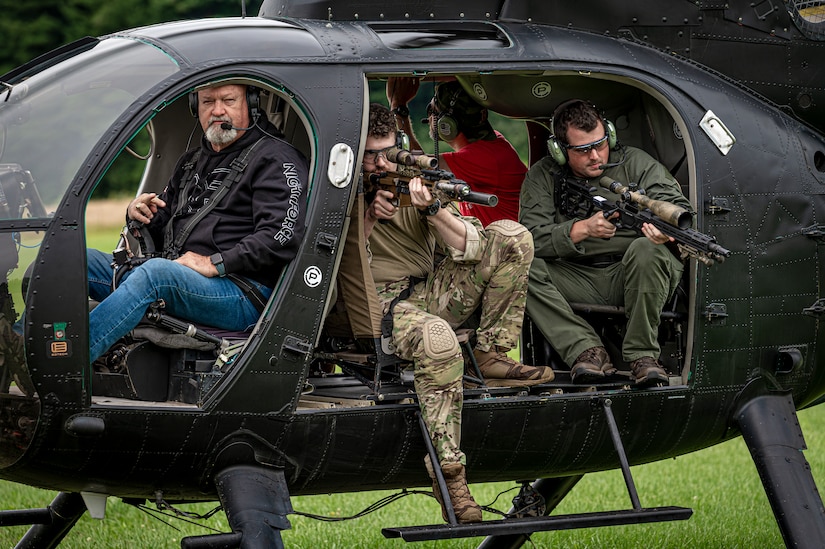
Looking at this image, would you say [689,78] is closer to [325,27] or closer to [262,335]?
[325,27]

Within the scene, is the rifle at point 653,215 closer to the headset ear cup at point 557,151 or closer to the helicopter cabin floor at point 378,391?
the headset ear cup at point 557,151

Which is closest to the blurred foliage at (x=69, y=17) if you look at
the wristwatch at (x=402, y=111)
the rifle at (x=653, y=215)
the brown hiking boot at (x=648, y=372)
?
the wristwatch at (x=402, y=111)

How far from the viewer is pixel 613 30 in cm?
651

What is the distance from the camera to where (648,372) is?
6.07 metres

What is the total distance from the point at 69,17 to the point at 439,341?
35671 mm

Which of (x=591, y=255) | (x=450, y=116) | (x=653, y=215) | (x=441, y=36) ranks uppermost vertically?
(x=441, y=36)

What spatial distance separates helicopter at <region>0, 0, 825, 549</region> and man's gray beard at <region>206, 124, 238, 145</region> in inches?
12.5

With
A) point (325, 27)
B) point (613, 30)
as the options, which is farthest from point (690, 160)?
point (325, 27)

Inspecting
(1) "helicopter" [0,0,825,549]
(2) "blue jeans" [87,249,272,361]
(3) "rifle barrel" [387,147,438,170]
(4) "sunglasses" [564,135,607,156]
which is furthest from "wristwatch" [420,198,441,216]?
(4) "sunglasses" [564,135,607,156]

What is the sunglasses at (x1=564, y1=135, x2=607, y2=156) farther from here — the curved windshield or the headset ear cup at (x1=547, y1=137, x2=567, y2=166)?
the curved windshield

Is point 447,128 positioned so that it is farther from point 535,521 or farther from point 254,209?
point 535,521

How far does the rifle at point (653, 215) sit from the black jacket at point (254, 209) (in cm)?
156

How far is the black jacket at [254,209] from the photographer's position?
17.5 feet

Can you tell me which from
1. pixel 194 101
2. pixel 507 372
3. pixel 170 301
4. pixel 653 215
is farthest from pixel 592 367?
pixel 194 101
